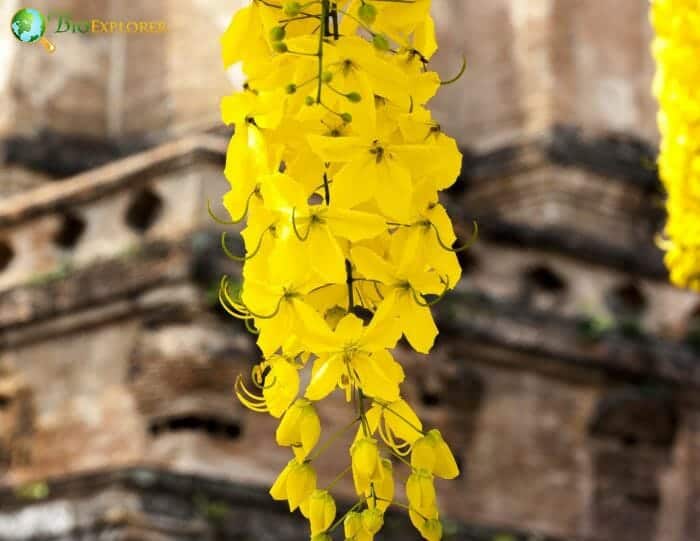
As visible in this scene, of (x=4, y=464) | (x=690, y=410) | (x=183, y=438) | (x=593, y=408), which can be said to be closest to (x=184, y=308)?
(x=183, y=438)

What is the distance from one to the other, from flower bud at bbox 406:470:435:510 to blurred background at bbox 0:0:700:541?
17.1ft

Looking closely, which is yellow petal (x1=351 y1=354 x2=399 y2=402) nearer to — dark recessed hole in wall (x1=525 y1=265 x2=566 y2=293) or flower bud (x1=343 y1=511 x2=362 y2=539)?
flower bud (x1=343 y1=511 x2=362 y2=539)

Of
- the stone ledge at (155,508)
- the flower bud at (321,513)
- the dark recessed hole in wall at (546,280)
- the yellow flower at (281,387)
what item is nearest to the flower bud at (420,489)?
the flower bud at (321,513)

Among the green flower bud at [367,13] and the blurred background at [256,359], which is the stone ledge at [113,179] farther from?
the green flower bud at [367,13]

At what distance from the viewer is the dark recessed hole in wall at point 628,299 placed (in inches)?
403

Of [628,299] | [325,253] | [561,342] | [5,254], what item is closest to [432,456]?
[325,253]

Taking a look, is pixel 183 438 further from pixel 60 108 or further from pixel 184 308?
pixel 60 108

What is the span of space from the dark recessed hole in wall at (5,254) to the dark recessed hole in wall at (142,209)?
863 millimetres

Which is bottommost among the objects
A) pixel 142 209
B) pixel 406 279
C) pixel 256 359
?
pixel 406 279

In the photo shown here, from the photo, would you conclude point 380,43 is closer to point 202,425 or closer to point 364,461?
point 364,461

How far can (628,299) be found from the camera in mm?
10344

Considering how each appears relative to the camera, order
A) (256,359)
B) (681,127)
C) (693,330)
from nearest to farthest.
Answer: (681,127), (256,359), (693,330)

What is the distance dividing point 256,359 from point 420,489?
6.07 m

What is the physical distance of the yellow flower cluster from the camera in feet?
15.6
